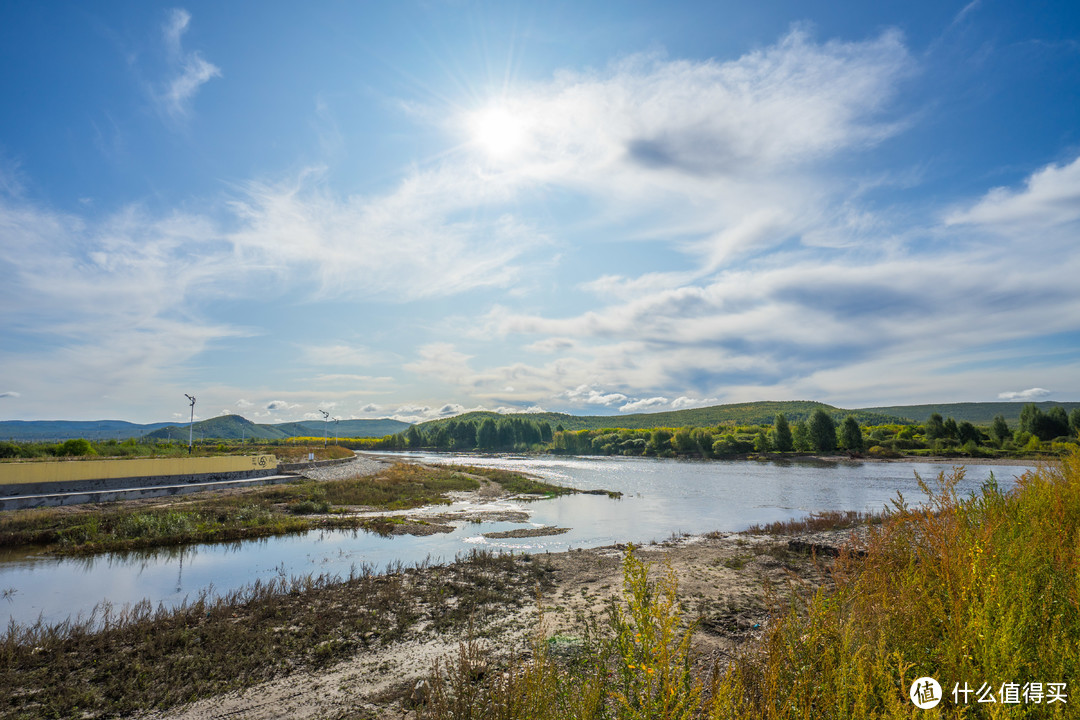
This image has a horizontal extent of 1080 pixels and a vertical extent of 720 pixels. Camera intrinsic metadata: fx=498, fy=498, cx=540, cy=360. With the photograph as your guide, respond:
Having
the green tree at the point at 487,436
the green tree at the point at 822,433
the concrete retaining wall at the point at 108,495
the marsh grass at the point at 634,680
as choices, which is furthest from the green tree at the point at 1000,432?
the marsh grass at the point at 634,680

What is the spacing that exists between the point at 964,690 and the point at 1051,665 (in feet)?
2.71

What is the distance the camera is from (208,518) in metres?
27.2

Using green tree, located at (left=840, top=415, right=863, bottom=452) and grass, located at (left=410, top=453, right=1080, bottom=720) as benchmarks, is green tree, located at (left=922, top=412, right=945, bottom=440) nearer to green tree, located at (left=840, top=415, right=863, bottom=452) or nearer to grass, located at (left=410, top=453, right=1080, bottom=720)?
green tree, located at (left=840, top=415, right=863, bottom=452)

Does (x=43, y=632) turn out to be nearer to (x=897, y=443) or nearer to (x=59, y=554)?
(x=59, y=554)

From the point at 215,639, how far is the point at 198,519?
1961 centimetres

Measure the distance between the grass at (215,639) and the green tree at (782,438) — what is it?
103138 mm

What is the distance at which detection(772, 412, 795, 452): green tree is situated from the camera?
105 metres

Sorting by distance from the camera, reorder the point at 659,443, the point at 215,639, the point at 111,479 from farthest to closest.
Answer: the point at 659,443, the point at 111,479, the point at 215,639

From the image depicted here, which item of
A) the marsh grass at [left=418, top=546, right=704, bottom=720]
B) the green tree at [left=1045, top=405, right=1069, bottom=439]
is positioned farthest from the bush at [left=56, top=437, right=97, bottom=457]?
the green tree at [left=1045, top=405, right=1069, bottom=439]

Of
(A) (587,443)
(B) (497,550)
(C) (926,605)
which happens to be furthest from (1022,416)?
(C) (926,605)

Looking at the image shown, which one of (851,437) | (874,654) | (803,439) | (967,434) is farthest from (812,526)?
(967,434)

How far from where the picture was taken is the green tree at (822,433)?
102 meters

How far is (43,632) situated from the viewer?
1095cm

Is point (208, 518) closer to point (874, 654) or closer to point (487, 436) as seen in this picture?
point (874, 654)
